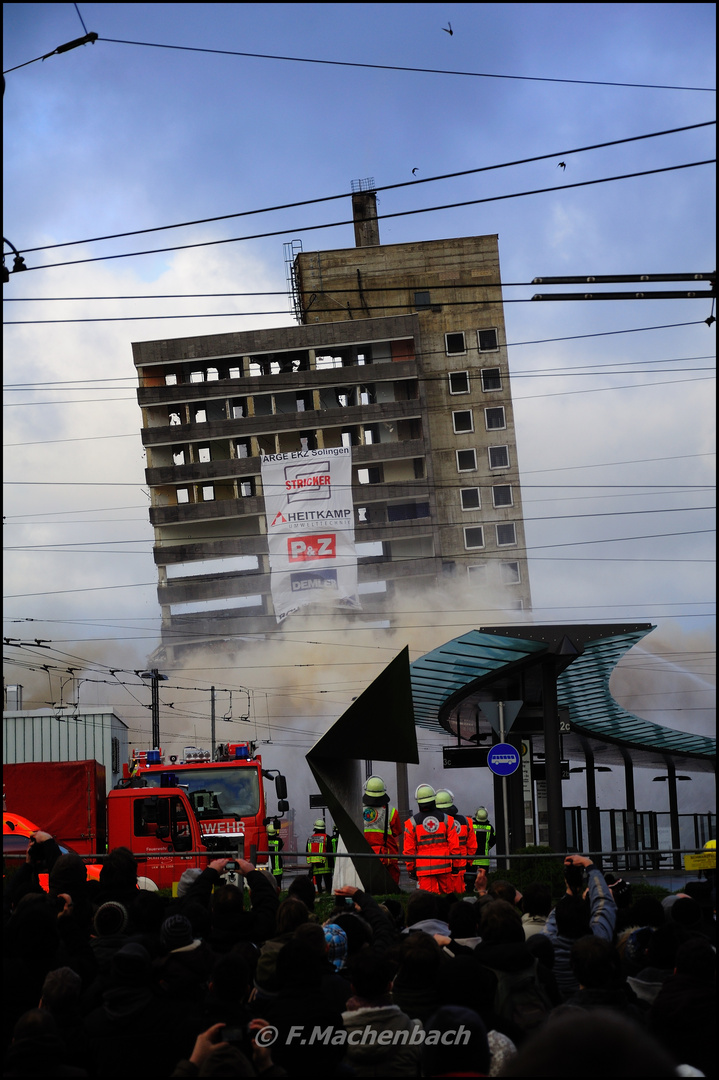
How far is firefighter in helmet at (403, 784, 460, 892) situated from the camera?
464 inches

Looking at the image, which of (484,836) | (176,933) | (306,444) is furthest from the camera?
(306,444)

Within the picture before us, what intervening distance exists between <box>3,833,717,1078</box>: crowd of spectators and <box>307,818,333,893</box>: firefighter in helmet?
311 inches

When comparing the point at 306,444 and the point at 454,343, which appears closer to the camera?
the point at 306,444

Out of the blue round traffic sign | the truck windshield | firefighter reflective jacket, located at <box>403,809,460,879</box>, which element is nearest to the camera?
firefighter reflective jacket, located at <box>403,809,460,879</box>

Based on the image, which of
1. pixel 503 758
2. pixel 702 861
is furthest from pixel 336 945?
pixel 503 758

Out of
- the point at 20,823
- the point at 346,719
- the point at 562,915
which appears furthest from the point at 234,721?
the point at 562,915

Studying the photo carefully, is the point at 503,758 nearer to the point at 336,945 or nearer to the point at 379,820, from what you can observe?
the point at 379,820

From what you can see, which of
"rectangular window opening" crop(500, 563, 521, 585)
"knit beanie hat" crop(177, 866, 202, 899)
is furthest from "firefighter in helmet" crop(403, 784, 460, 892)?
"rectangular window opening" crop(500, 563, 521, 585)

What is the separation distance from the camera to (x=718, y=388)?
6.18 metres

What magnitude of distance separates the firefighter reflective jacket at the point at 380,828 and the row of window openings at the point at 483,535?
64430 mm

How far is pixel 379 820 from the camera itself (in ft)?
43.2

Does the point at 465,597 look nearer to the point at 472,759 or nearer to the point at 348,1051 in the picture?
the point at 472,759

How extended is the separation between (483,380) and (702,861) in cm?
7544

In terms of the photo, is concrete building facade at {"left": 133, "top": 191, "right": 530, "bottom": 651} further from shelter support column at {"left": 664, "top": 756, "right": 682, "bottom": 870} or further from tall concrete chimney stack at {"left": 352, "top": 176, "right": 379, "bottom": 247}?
shelter support column at {"left": 664, "top": 756, "right": 682, "bottom": 870}
